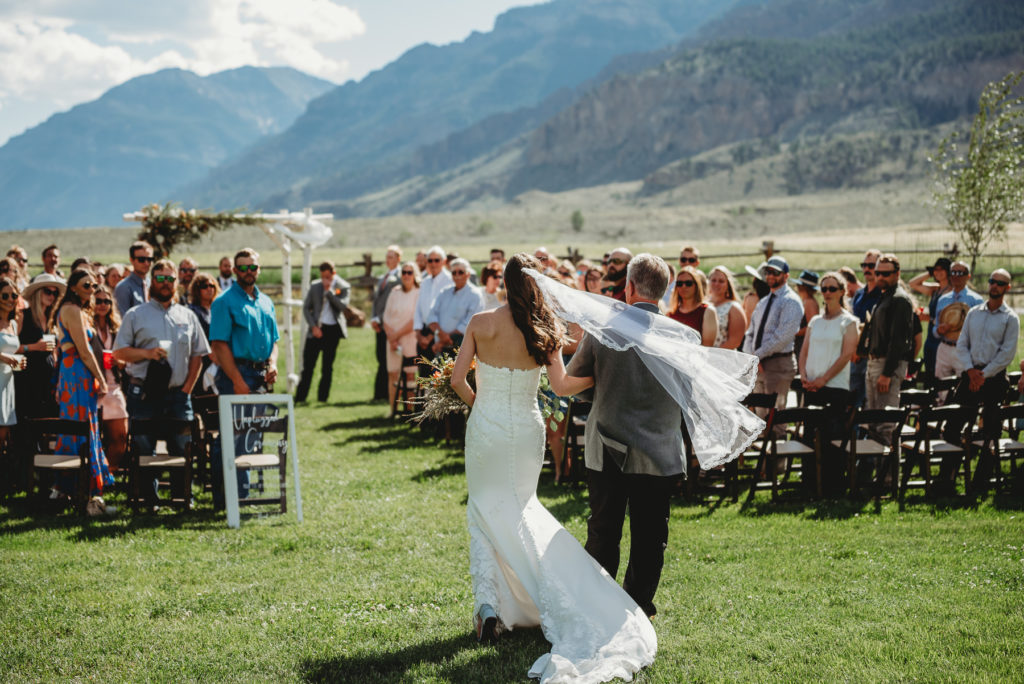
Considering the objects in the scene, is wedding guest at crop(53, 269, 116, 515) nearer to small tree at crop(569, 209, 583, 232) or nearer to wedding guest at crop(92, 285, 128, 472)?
wedding guest at crop(92, 285, 128, 472)

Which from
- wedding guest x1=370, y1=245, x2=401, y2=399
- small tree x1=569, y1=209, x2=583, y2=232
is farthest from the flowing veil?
small tree x1=569, y1=209, x2=583, y2=232

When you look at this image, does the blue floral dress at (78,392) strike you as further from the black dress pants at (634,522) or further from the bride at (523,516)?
the black dress pants at (634,522)

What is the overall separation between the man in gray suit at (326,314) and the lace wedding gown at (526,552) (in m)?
10.00

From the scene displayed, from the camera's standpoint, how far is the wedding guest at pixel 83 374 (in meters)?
7.73

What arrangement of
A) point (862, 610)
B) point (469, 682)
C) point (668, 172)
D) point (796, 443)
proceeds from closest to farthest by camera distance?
point (469, 682) < point (862, 610) < point (796, 443) < point (668, 172)

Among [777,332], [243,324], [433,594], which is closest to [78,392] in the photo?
→ [243,324]

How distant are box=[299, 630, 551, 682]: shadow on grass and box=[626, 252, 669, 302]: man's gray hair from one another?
6.99ft

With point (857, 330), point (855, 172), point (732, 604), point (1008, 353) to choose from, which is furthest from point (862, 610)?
point (855, 172)

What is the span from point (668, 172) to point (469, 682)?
14230 centimetres

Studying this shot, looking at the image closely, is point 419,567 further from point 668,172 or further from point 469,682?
point 668,172

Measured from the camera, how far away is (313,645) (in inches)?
202

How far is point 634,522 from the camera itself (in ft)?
16.8

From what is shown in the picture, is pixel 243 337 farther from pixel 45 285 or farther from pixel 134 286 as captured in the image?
pixel 134 286

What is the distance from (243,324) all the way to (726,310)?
16.1 ft
